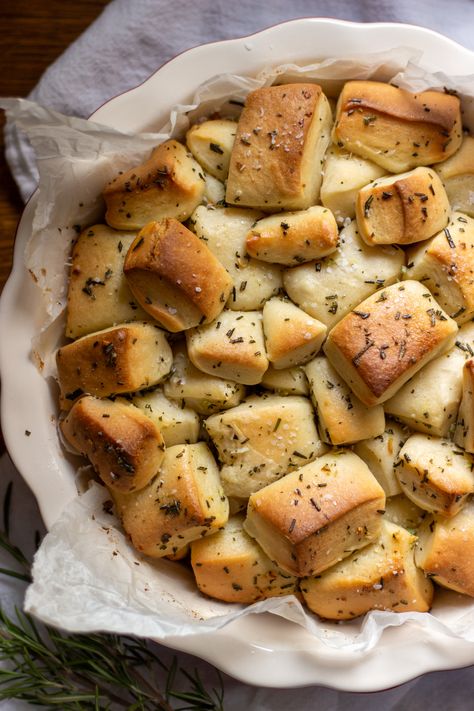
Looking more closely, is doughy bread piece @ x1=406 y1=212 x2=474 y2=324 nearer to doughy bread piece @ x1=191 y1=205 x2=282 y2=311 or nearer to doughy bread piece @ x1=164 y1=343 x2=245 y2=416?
doughy bread piece @ x1=191 y1=205 x2=282 y2=311

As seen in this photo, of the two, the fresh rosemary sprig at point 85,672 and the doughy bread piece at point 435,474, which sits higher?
the doughy bread piece at point 435,474

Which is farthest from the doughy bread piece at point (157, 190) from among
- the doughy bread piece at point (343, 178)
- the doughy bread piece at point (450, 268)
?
the doughy bread piece at point (450, 268)

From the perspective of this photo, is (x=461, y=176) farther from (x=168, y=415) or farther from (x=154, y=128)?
(x=168, y=415)

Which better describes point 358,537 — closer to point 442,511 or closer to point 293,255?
point 442,511

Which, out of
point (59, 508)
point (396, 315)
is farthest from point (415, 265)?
point (59, 508)

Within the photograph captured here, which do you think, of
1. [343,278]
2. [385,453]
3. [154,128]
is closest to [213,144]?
[154,128]

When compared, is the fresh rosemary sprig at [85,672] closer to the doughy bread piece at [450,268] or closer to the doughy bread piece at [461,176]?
the doughy bread piece at [450,268]

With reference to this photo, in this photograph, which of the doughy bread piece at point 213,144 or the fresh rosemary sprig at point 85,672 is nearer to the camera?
the doughy bread piece at point 213,144
